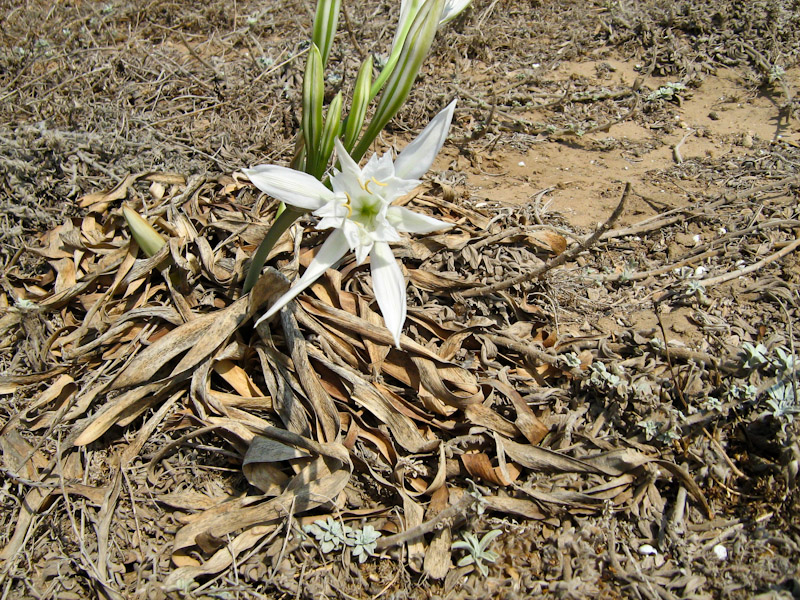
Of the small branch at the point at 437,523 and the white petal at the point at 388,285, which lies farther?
the small branch at the point at 437,523

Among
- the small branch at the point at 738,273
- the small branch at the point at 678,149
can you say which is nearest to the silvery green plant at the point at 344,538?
the small branch at the point at 738,273

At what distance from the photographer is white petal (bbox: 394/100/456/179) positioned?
1396mm

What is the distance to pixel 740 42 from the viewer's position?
3348 millimetres

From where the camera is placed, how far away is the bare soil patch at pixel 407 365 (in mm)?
1613

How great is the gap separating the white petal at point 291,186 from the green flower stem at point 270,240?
0.39 feet

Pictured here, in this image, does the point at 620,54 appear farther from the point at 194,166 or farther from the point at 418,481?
the point at 418,481

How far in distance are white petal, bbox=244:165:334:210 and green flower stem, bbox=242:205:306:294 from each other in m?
0.12

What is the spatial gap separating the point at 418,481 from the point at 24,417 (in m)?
1.30

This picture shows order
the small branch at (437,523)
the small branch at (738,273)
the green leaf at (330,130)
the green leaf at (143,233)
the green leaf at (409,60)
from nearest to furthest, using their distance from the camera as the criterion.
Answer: the green leaf at (409,60), the green leaf at (330,130), the small branch at (437,523), the green leaf at (143,233), the small branch at (738,273)

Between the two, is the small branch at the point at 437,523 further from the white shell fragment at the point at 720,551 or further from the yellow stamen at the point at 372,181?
the yellow stamen at the point at 372,181

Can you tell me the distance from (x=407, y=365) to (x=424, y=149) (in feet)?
2.66

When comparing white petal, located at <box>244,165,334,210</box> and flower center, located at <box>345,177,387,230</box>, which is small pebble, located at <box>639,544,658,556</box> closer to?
flower center, located at <box>345,177,387,230</box>

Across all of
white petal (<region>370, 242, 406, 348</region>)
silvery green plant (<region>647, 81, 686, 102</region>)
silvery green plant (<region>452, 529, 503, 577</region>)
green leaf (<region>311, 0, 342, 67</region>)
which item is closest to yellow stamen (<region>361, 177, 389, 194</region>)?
white petal (<region>370, 242, 406, 348</region>)

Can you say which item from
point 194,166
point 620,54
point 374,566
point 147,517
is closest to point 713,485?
point 374,566
